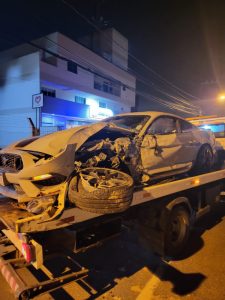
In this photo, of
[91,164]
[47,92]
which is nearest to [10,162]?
[91,164]

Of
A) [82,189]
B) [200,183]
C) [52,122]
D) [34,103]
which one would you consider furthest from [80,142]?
[52,122]

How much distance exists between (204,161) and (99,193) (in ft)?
14.2

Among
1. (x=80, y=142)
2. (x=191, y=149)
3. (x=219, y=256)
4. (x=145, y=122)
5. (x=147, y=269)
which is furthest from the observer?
(x=191, y=149)

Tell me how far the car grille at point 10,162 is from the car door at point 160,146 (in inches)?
78.4

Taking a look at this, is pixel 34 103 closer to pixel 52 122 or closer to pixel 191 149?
pixel 191 149

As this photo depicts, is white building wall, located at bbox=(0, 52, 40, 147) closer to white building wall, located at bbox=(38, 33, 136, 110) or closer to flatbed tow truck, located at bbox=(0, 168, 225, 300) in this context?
white building wall, located at bbox=(38, 33, 136, 110)

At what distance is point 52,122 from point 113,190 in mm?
20697

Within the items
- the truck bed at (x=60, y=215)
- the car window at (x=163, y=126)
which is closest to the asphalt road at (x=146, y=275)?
the truck bed at (x=60, y=215)

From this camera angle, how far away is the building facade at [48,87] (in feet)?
69.7

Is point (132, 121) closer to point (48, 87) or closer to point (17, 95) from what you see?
point (48, 87)

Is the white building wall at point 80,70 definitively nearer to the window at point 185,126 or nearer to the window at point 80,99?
the window at point 80,99

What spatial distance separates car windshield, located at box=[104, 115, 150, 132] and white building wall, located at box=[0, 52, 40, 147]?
16.9 meters

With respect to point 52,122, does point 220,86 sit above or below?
above

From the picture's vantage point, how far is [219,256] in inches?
178
